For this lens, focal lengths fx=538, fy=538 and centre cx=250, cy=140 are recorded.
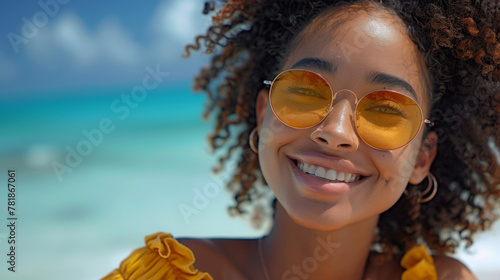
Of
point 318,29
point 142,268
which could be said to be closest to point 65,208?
point 142,268

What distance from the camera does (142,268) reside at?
7.89ft

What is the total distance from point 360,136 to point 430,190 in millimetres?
1036

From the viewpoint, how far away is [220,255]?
2.61 m

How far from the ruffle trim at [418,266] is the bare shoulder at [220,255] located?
0.79 metres

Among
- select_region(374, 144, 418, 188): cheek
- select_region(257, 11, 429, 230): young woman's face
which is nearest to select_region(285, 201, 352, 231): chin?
select_region(257, 11, 429, 230): young woman's face

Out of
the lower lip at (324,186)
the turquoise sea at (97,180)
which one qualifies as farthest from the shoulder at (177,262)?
the turquoise sea at (97,180)

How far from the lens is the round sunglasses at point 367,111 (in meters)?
2.24

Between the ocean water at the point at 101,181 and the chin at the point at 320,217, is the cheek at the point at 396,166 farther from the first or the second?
the ocean water at the point at 101,181

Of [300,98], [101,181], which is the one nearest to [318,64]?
[300,98]

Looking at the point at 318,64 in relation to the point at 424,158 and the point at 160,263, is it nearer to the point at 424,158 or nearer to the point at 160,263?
the point at 424,158

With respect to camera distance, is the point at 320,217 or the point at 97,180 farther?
the point at 97,180

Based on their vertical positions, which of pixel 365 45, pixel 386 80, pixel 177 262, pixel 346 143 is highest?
pixel 365 45

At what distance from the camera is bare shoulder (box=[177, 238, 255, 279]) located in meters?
2.55

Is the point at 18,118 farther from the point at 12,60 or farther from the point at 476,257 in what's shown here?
the point at 476,257
